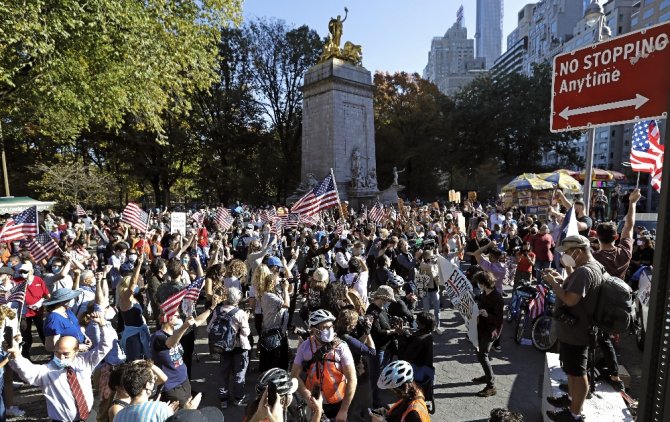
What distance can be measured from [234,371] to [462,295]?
125 inches

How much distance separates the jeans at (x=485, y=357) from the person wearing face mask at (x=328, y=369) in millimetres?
2450

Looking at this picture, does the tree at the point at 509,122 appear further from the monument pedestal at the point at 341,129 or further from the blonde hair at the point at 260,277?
the blonde hair at the point at 260,277

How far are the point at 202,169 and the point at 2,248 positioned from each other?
28.5m

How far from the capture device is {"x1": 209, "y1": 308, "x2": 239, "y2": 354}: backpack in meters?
5.12

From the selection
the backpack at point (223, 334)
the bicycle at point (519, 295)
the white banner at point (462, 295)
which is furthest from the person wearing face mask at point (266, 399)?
the bicycle at point (519, 295)

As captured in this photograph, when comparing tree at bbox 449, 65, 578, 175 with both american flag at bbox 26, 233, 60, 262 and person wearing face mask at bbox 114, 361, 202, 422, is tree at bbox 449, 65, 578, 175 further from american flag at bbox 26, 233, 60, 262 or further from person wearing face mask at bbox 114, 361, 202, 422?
person wearing face mask at bbox 114, 361, 202, 422

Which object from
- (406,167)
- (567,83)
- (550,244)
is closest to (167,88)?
(550,244)

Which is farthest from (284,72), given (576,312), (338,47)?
(576,312)

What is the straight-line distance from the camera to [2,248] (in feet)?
32.0

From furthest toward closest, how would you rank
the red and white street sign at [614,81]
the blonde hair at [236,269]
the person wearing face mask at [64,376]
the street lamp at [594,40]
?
the blonde hair at [236,269], the street lamp at [594,40], the person wearing face mask at [64,376], the red and white street sign at [614,81]

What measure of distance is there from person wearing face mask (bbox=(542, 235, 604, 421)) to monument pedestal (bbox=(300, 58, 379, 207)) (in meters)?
23.8

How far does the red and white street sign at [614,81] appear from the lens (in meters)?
2.47

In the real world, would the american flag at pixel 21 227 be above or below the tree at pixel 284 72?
below

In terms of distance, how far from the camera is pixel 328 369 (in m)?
3.81
